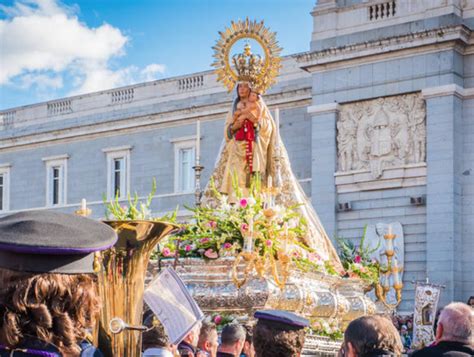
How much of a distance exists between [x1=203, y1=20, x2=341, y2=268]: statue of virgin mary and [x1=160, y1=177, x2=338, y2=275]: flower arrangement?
3.97 ft

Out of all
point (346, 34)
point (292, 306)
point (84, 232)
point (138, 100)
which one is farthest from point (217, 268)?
point (138, 100)

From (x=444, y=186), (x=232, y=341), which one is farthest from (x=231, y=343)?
(x=444, y=186)

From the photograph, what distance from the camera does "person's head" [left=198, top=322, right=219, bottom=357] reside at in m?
7.54

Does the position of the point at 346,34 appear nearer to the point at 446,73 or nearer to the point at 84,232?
the point at 446,73

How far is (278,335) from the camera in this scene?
4641 mm

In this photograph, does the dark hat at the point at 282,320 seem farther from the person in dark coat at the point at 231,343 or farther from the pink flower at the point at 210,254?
Result: the pink flower at the point at 210,254

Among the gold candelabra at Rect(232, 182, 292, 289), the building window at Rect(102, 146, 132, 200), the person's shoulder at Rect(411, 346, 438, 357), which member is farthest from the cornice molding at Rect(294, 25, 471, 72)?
the person's shoulder at Rect(411, 346, 438, 357)

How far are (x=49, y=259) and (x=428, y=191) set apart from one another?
22075 millimetres

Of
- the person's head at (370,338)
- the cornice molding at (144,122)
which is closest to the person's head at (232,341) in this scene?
the person's head at (370,338)

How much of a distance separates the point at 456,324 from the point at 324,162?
20.7 meters

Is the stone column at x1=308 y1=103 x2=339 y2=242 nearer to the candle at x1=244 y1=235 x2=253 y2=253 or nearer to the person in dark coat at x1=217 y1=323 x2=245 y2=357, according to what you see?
the candle at x1=244 y1=235 x2=253 y2=253

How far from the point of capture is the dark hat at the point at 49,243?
8.98 ft

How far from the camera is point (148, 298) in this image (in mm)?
5520

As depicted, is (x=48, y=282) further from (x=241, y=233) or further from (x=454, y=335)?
(x=241, y=233)
